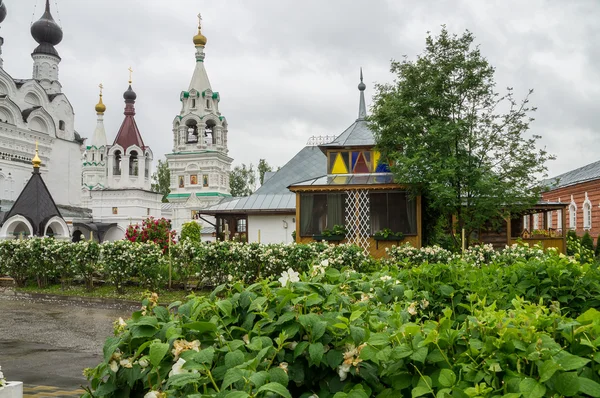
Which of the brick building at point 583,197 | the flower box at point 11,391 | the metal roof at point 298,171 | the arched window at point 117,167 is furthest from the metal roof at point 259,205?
the arched window at point 117,167

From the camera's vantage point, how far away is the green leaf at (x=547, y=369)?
1.79 m

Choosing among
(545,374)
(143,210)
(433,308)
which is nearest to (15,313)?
(433,308)

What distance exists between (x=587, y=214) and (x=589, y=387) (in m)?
32.9

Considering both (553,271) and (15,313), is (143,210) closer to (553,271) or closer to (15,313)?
(15,313)

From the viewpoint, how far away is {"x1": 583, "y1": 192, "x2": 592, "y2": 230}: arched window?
30.6 meters

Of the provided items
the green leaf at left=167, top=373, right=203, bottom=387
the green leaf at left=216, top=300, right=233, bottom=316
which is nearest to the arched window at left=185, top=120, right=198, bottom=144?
the green leaf at left=216, top=300, right=233, bottom=316

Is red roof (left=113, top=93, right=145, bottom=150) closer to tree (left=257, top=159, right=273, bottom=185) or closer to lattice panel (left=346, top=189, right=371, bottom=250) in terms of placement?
tree (left=257, top=159, right=273, bottom=185)

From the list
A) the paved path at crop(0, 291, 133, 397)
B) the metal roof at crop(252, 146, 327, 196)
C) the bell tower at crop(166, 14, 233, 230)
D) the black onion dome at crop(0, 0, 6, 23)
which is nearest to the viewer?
the paved path at crop(0, 291, 133, 397)

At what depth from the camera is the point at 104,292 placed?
1612 centimetres

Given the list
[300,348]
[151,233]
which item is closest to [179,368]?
[300,348]

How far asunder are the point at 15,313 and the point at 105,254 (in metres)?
3.24

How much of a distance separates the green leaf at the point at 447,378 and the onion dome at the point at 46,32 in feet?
175

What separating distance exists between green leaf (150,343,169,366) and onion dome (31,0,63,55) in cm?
5291

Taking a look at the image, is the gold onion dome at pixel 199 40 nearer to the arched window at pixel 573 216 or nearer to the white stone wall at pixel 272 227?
the white stone wall at pixel 272 227
